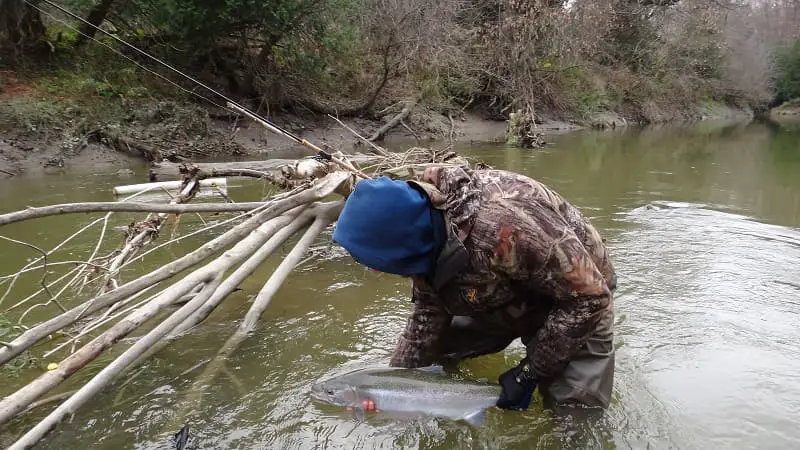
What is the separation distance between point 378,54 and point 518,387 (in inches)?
687

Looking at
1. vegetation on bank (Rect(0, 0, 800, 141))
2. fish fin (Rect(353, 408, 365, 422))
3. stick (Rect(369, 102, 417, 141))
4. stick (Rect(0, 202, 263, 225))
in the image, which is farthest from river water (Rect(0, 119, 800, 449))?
stick (Rect(369, 102, 417, 141))

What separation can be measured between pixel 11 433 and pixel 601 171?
451 inches

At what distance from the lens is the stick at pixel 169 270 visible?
2.71 m

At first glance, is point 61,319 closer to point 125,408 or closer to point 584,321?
point 125,408

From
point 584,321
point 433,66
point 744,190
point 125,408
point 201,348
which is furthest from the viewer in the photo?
point 433,66

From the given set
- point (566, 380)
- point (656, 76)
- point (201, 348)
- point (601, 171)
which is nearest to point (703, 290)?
point (566, 380)

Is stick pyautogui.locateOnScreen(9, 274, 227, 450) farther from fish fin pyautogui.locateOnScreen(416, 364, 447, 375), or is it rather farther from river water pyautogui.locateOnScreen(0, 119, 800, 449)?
fish fin pyautogui.locateOnScreen(416, 364, 447, 375)

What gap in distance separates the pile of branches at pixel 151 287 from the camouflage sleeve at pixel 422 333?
1195 mm

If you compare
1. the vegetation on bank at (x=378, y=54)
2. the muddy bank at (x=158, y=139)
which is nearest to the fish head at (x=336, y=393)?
the vegetation on bank at (x=378, y=54)

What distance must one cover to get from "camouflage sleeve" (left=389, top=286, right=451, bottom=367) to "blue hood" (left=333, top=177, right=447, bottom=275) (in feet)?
2.17

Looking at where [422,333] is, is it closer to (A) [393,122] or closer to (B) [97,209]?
(B) [97,209]

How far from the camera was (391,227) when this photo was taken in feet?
7.38

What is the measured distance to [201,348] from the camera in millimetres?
3930

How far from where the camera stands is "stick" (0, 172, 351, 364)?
2.71 meters
